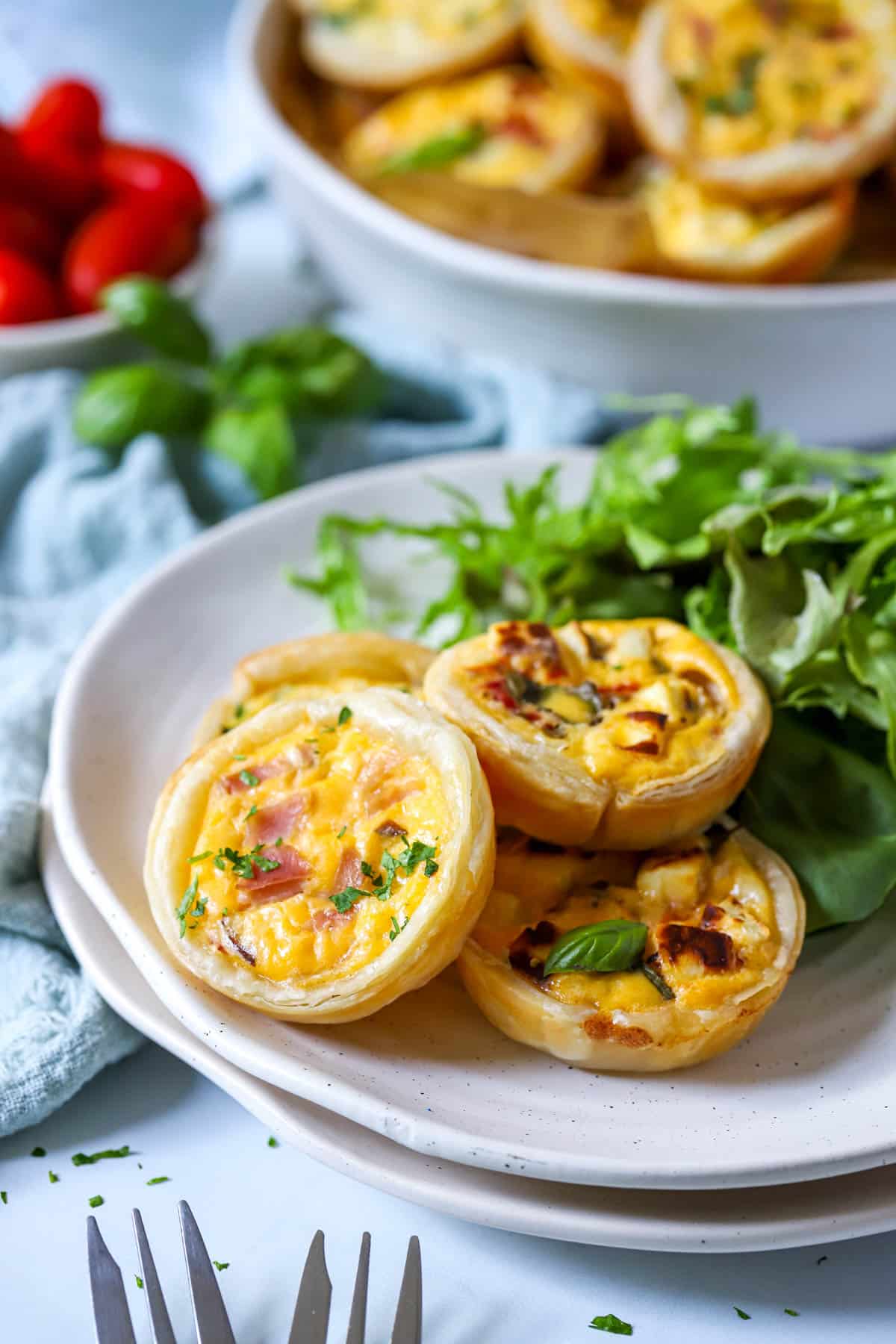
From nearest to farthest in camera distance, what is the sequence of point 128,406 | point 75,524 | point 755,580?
point 755,580, point 75,524, point 128,406

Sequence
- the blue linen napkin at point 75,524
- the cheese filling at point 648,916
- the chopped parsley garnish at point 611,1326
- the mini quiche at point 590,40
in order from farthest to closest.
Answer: the mini quiche at point 590,40 < the blue linen napkin at point 75,524 < the cheese filling at point 648,916 < the chopped parsley garnish at point 611,1326

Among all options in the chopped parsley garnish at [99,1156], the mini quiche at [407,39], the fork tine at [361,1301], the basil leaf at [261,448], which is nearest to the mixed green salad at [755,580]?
the basil leaf at [261,448]

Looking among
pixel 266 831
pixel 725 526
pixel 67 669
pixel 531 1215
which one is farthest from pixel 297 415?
pixel 531 1215

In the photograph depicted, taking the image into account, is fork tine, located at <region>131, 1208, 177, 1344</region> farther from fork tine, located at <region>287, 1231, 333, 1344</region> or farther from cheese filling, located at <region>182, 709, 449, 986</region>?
cheese filling, located at <region>182, 709, 449, 986</region>

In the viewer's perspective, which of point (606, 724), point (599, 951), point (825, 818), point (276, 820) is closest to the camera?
point (599, 951)

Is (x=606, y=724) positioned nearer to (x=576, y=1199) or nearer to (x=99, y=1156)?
(x=576, y=1199)

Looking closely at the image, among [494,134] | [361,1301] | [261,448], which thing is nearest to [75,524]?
[261,448]

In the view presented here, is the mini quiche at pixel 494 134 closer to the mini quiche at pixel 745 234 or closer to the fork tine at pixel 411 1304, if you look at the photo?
the mini quiche at pixel 745 234
